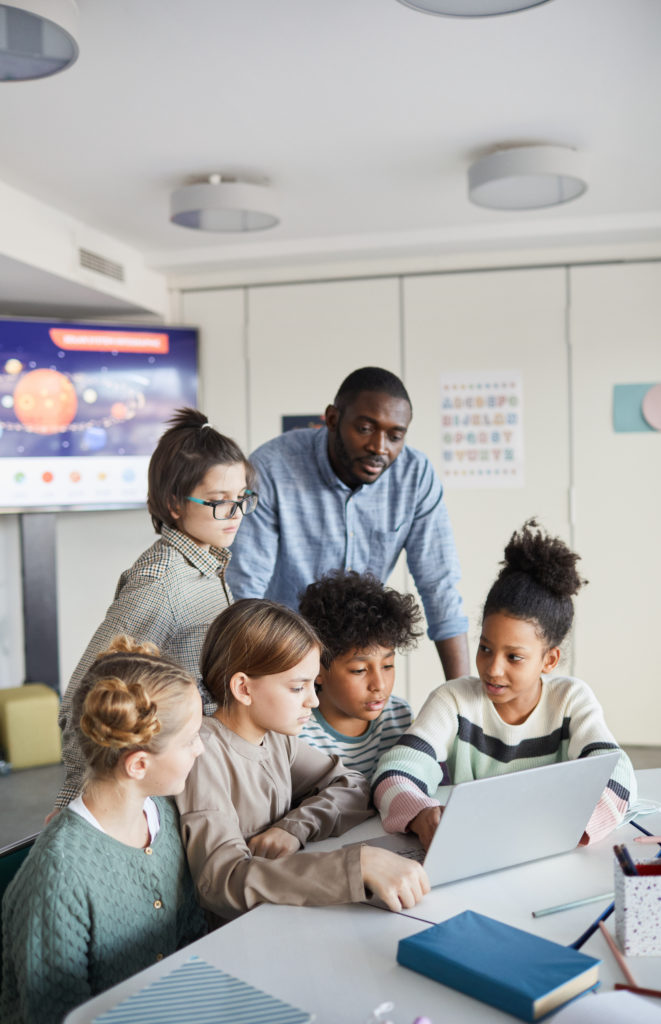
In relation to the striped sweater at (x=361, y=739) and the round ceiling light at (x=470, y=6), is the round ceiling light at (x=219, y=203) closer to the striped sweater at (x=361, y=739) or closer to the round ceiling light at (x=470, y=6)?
the round ceiling light at (x=470, y=6)

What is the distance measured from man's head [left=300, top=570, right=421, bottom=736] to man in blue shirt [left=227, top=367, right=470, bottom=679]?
0.40 meters

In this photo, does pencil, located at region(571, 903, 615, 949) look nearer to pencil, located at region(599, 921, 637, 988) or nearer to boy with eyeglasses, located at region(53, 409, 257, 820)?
pencil, located at region(599, 921, 637, 988)

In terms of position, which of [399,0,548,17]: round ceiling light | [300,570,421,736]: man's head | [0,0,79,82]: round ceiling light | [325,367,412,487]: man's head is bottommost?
[300,570,421,736]: man's head

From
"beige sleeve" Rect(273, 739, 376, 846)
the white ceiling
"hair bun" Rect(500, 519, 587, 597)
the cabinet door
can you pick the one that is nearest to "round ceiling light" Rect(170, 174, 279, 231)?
the white ceiling

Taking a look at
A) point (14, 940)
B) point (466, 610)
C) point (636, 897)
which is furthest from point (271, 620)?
point (466, 610)

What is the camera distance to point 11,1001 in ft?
4.09

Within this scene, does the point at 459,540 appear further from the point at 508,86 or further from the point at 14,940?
the point at 14,940

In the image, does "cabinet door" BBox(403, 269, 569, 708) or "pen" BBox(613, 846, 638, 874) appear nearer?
"pen" BBox(613, 846, 638, 874)

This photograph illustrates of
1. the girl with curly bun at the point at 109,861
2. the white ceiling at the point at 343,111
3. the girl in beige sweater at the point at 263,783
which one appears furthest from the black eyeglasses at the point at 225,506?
the white ceiling at the point at 343,111

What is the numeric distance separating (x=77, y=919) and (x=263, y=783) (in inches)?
17.3

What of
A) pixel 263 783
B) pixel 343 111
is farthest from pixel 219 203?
pixel 263 783

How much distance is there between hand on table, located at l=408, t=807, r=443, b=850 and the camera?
1455mm

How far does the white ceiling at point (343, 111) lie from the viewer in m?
2.38

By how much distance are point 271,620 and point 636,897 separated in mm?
733
